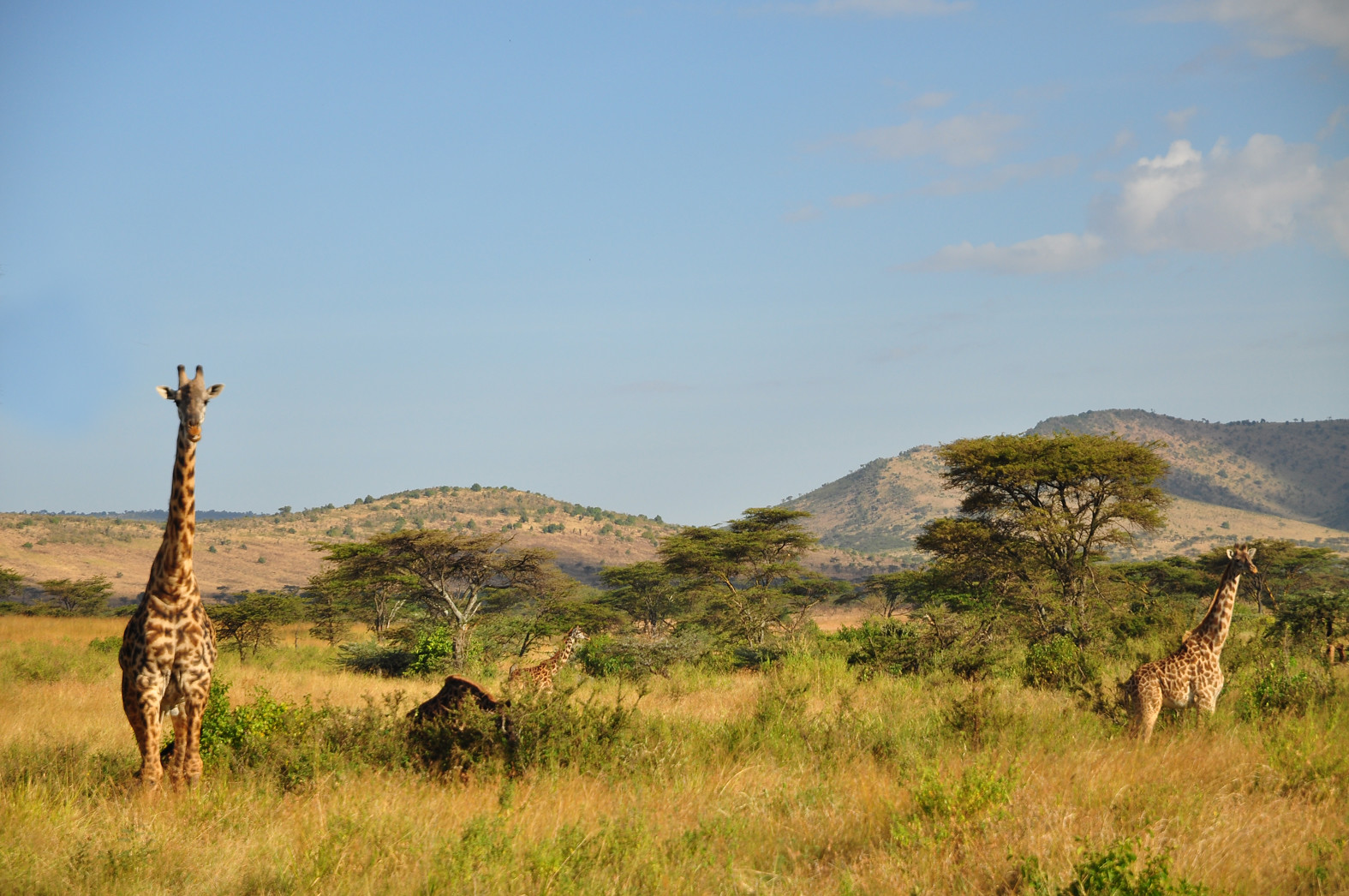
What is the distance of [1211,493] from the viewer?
167625 mm

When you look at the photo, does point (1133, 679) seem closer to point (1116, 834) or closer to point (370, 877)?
point (1116, 834)

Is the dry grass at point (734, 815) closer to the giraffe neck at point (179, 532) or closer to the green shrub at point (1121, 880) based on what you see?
the green shrub at point (1121, 880)

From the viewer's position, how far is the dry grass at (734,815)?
15.9 feet

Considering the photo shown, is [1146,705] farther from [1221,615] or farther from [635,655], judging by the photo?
[635,655]

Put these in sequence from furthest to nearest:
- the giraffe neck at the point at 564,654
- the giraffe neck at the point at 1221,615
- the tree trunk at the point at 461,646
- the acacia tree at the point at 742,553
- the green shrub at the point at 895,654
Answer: the acacia tree at the point at 742,553, the tree trunk at the point at 461,646, the giraffe neck at the point at 564,654, the green shrub at the point at 895,654, the giraffe neck at the point at 1221,615

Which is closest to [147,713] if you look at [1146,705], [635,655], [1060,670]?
[1146,705]

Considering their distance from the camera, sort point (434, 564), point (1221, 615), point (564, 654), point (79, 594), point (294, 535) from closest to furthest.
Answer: point (1221, 615) → point (564, 654) → point (434, 564) → point (79, 594) → point (294, 535)

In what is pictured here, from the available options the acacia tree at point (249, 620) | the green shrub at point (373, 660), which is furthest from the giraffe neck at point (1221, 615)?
the acacia tree at point (249, 620)

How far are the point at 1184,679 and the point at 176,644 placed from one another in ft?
27.3

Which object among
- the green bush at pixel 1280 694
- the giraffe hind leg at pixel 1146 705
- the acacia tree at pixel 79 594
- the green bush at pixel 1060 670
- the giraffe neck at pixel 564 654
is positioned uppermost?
the giraffe hind leg at pixel 1146 705

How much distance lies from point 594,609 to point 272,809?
26560 millimetres

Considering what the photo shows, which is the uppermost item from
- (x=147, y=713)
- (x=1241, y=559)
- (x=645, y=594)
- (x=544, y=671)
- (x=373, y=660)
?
(x=1241, y=559)

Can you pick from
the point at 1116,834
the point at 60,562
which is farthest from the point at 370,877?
the point at 60,562

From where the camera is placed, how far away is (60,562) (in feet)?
262
